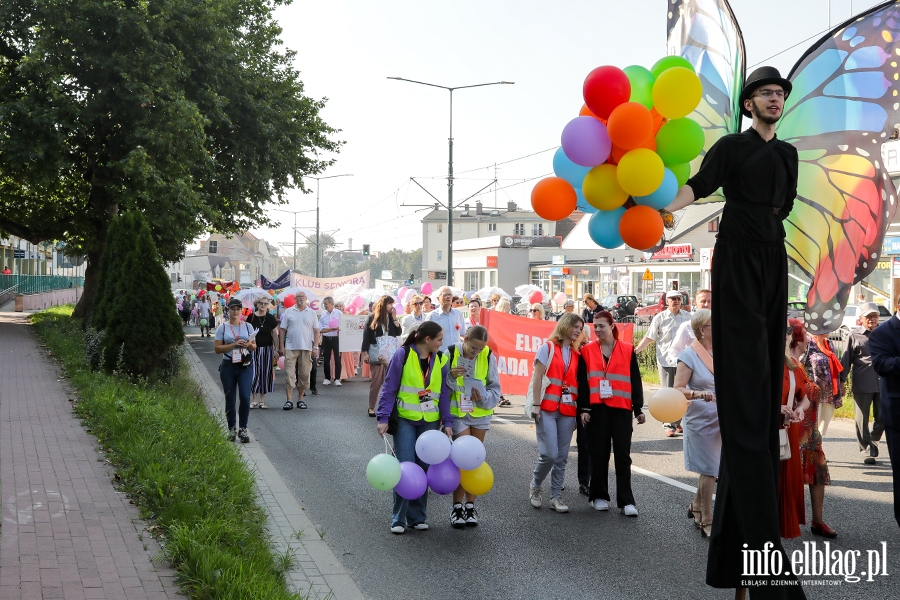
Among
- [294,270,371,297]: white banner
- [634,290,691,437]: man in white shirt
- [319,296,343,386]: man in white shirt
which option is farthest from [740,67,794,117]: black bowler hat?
[294,270,371,297]: white banner

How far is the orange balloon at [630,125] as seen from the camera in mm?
4266

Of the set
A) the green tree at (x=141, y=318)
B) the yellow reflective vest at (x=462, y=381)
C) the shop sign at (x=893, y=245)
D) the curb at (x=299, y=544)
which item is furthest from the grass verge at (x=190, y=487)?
the shop sign at (x=893, y=245)

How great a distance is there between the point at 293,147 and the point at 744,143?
29161 millimetres

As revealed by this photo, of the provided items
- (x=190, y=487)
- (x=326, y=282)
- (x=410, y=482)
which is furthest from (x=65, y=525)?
(x=326, y=282)

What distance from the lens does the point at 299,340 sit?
51.9 feet

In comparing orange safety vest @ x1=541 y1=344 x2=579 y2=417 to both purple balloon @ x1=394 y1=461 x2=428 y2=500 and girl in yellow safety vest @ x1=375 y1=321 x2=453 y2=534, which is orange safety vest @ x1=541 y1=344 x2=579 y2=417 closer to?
girl in yellow safety vest @ x1=375 y1=321 x2=453 y2=534

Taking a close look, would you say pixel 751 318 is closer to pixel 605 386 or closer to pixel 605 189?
pixel 605 189

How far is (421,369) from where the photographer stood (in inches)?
303

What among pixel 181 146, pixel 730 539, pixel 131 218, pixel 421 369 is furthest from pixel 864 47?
pixel 181 146

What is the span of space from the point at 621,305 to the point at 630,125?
41.8 metres

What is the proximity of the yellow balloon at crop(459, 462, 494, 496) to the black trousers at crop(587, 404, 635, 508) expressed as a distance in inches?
57.2

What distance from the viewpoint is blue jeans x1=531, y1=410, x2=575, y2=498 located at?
8.29 metres
